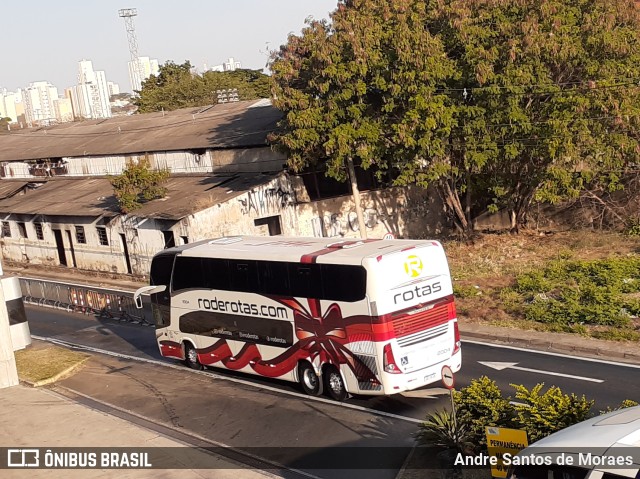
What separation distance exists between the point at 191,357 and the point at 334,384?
19.2 feet

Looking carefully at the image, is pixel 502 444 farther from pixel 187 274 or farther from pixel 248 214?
pixel 248 214

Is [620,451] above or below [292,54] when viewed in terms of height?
below

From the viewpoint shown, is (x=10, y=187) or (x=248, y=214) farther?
(x=10, y=187)

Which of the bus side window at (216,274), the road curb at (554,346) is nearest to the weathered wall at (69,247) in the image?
the bus side window at (216,274)

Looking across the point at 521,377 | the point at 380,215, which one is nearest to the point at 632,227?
the point at 380,215

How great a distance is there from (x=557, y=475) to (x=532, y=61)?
78.4ft

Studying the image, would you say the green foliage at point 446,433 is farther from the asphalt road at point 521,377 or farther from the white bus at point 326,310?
the white bus at point 326,310

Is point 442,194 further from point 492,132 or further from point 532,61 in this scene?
point 532,61

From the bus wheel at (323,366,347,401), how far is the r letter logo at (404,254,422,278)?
2810 millimetres

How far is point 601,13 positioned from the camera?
29547 mm

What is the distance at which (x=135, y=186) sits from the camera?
1460 inches

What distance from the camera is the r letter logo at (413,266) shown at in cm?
1598

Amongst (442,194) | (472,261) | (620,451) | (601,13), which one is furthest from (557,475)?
(442,194)

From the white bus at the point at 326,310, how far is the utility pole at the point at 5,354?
16.3ft
